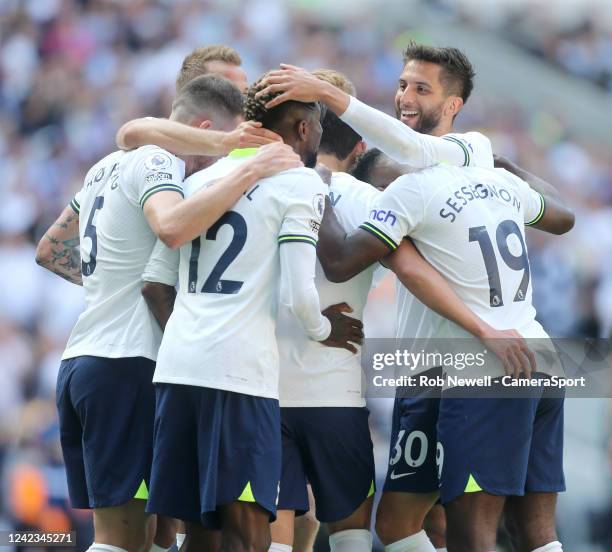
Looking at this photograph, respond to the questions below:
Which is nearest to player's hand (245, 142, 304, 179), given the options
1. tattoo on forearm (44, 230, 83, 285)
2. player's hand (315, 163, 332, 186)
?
player's hand (315, 163, 332, 186)

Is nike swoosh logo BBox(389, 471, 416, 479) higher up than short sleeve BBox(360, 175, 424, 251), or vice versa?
short sleeve BBox(360, 175, 424, 251)

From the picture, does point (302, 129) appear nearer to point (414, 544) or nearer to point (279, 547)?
point (279, 547)

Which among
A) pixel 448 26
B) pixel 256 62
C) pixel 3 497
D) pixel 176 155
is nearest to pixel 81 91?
pixel 256 62

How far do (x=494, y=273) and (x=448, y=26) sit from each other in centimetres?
885

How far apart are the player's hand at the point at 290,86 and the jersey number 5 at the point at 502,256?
0.93 meters

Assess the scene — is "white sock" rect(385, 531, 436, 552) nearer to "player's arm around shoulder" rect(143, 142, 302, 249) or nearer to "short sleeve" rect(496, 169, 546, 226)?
"short sleeve" rect(496, 169, 546, 226)

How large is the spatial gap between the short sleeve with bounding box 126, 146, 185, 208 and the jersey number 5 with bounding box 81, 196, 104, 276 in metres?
0.27

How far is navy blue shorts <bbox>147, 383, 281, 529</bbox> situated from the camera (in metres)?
4.31

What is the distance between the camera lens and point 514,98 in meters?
12.6

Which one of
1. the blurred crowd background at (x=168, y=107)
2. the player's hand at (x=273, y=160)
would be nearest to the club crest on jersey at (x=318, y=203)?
the player's hand at (x=273, y=160)

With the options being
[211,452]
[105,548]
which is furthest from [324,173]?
[105,548]

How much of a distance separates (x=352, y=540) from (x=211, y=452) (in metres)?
1.04

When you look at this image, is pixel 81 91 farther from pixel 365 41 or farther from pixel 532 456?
pixel 532 456

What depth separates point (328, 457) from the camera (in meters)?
4.98
